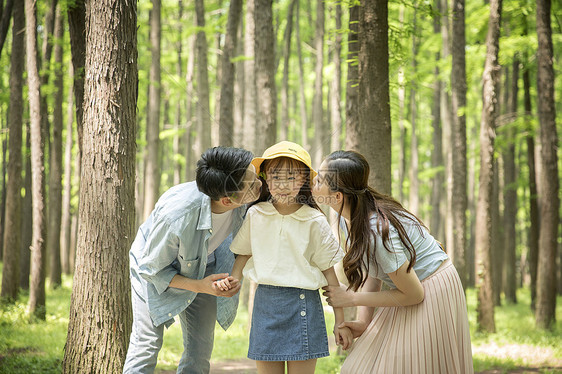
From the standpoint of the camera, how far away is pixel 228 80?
358 inches

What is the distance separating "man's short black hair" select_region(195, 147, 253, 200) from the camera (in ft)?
8.66

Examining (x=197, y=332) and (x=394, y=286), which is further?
(x=197, y=332)

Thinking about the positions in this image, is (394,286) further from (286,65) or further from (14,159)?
(286,65)

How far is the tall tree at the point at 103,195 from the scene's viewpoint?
3.45m

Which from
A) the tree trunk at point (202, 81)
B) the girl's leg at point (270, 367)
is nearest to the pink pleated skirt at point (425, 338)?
the girl's leg at point (270, 367)

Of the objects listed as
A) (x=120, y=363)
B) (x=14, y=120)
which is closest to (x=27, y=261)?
(x=14, y=120)

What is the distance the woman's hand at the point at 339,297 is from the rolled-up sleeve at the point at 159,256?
0.94m

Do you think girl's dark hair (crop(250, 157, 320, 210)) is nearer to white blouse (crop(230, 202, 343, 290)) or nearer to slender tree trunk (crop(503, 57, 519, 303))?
white blouse (crop(230, 202, 343, 290))

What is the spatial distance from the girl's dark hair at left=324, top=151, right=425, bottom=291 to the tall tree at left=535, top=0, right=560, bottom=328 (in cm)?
698

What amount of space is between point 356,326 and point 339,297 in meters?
0.23

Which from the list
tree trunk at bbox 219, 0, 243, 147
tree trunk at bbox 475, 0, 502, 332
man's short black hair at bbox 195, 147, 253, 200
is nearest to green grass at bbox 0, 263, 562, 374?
tree trunk at bbox 475, 0, 502, 332

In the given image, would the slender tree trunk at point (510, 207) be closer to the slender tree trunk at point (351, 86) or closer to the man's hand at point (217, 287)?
the slender tree trunk at point (351, 86)

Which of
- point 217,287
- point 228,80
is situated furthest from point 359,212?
point 228,80

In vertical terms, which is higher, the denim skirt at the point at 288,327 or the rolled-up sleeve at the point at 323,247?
the rolled-up sleeve at the point at 323,247
